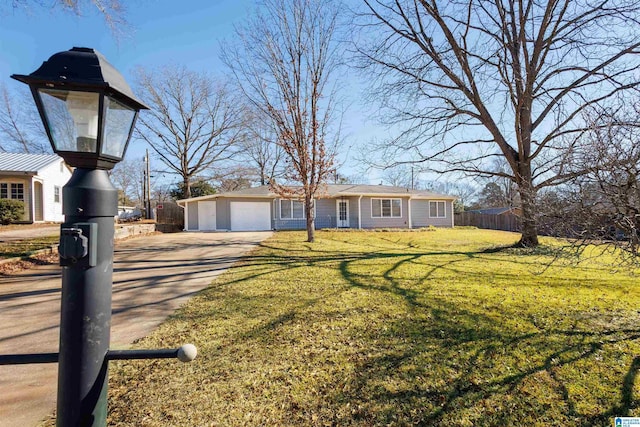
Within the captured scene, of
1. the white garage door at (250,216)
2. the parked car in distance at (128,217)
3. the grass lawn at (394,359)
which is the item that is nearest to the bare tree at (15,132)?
the parked car in distance at (128,217)

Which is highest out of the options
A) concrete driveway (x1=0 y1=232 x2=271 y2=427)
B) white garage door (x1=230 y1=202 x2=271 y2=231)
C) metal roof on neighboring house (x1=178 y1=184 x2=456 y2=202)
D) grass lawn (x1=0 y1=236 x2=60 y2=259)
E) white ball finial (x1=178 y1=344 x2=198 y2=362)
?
metal roof on neighboring house (x1=178 y1=184 x2=456 y2=202)

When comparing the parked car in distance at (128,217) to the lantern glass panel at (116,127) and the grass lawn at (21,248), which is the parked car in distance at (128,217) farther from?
the lantern glass panel at (116,127)

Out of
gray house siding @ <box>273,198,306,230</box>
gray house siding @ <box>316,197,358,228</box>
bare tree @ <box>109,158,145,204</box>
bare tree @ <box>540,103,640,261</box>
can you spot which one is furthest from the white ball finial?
bare tree @ <box>109,158,145,204</box>

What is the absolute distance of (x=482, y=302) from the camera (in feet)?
14.1

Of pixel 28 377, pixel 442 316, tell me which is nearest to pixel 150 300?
pixel 28 377

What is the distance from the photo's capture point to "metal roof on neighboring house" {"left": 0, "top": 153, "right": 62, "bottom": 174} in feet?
52.3

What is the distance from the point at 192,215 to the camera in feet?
65.4

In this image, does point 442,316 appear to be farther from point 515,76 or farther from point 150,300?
point 515,76

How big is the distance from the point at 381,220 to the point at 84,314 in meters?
20.2

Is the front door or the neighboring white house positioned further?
the front door

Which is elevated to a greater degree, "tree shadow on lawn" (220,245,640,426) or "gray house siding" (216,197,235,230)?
"gray house siding" (216,197,235,230)

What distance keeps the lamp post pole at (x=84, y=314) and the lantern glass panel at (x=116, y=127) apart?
0.59 ft

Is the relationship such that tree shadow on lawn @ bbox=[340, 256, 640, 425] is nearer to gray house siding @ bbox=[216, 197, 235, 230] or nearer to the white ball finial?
the white ball finial

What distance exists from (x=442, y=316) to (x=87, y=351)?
146 inches
